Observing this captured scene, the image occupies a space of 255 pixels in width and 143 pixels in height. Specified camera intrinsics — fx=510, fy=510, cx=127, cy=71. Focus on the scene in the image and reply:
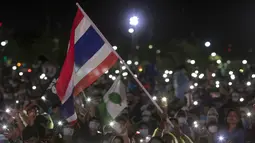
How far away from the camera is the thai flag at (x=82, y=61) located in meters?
7.57

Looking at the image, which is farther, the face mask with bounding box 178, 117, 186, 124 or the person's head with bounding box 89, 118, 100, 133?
the face mask with bounding box 178, 117, 186, 124

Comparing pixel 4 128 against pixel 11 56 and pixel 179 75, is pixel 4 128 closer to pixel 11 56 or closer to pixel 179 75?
pixel 179 75

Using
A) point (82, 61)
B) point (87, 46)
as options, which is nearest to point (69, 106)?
point (82, 61)

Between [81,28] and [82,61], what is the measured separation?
1.66 feet

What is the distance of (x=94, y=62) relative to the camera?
7.68 meters

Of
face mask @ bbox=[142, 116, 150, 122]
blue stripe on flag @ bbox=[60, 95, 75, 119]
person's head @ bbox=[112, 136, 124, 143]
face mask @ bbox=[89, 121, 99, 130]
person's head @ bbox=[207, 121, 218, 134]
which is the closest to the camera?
blue stripe on flag @ bbox=[60, 95, 75, 119]

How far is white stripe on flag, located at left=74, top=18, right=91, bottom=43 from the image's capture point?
7691 millimetres

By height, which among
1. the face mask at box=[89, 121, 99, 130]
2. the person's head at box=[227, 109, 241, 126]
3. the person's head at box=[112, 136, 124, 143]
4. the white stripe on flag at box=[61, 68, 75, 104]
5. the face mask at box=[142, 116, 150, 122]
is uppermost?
the face mask at box=[142, 116, 150, 122]

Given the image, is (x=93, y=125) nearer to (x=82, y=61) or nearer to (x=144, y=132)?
(x=144, y=132)

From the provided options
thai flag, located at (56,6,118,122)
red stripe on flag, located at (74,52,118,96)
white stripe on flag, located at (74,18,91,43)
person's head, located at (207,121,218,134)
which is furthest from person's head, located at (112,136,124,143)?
person's head, located at (207,121,218,134)

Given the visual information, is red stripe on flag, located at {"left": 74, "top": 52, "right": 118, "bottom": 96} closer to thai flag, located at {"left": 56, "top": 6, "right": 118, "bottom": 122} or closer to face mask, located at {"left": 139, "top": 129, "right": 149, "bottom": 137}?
thai flag, located at {"left": 56, "top": 6, "right": 118, "bottom": 122}

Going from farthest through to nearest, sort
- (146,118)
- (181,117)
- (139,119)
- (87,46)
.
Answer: (139,119)
(146,118)
(181,117)
(87,46)

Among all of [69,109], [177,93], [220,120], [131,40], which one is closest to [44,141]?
[69,109]

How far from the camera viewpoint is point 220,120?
1133 cm
